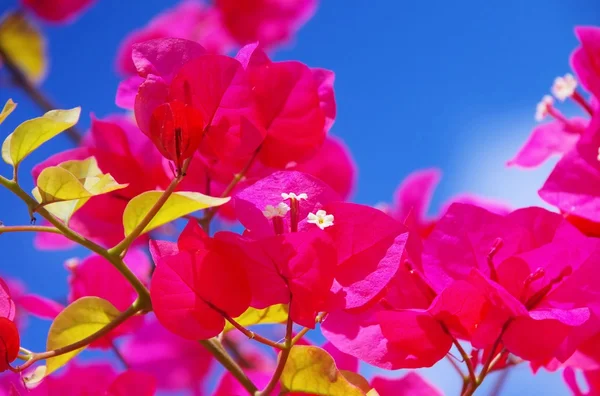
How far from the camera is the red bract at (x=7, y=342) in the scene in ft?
1.61

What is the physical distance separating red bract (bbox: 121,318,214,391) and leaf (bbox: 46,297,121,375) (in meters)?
0.40

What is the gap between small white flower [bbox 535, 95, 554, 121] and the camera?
78 centimetres

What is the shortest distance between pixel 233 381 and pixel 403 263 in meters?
0.23

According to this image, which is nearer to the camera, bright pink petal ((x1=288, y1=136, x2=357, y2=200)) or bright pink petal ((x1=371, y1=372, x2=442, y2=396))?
bright pink petal ((x1=371, y1=372, x2=442, y2=396))

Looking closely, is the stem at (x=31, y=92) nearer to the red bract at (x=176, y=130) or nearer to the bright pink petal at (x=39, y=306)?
the bright pink petal at (x=39, y=306)

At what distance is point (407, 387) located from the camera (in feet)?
2.19

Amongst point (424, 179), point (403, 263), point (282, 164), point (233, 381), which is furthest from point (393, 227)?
point (424, 179)

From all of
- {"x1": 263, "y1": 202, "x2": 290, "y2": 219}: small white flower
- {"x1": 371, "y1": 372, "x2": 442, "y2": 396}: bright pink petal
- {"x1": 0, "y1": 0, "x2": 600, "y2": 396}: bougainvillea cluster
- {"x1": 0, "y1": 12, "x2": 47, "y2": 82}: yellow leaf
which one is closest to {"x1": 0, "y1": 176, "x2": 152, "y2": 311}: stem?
{"x1": 0, "y1": 0, "x2": 600, "y2": 396}: bougainvillea cluster

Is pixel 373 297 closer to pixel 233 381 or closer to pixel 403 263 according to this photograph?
pixel 403 263

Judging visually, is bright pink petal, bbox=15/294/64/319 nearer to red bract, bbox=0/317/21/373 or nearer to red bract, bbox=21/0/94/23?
red bract, bbox=0/317/21/373

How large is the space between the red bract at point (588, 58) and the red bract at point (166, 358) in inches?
23.8

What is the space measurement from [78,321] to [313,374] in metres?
0.19

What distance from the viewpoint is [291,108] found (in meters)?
0.63

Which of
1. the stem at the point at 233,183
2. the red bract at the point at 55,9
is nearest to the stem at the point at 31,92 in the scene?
the red bract at the point at 55,9
